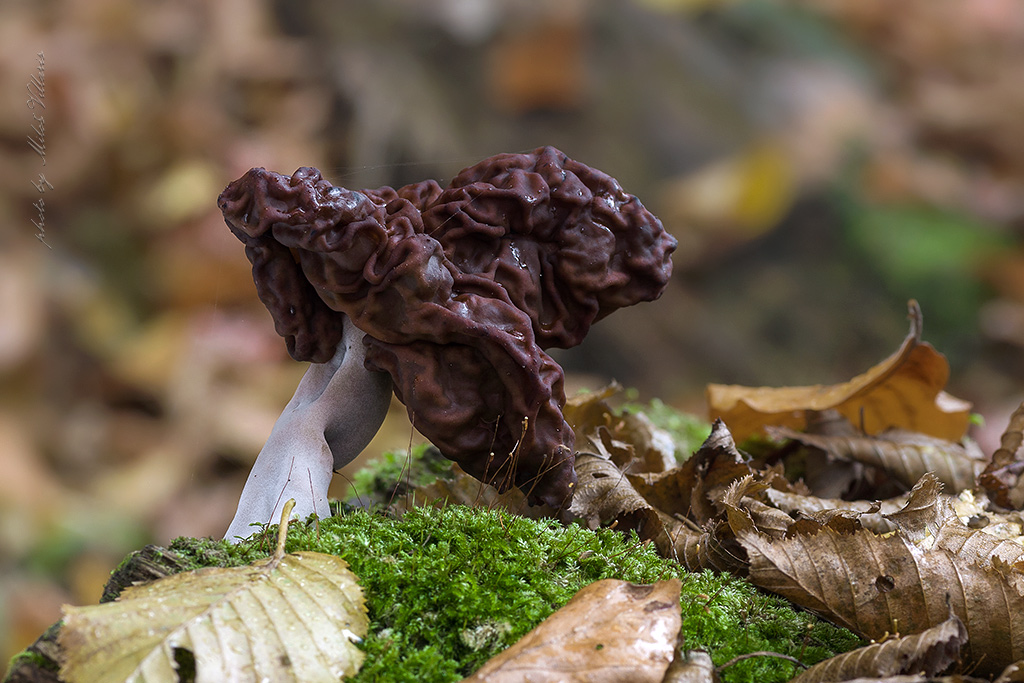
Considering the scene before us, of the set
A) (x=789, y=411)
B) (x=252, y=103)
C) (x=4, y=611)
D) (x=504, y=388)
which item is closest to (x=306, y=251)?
(x=504, y=388)

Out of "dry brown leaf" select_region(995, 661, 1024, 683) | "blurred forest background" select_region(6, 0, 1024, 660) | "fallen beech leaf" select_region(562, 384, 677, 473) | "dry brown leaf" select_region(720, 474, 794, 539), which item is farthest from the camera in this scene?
"blurred forest background" select_region(6, 0, 1024, 660)

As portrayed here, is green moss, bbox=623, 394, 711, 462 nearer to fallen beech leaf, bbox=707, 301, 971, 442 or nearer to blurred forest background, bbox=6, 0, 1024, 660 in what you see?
fallen beech leaf, bbox=707, 301, 971, 442

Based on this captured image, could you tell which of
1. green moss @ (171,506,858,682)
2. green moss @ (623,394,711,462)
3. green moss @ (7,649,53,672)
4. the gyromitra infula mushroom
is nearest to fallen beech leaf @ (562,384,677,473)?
green moss @ (623,394,711,462)

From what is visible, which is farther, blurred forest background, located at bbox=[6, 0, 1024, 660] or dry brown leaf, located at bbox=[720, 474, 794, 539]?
blurred forest background, located at bbox=[6, 0, 1024, 660]

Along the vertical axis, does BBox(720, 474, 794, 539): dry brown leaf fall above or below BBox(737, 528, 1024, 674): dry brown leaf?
above

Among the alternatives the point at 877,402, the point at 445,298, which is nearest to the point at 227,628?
the point at 445,298
